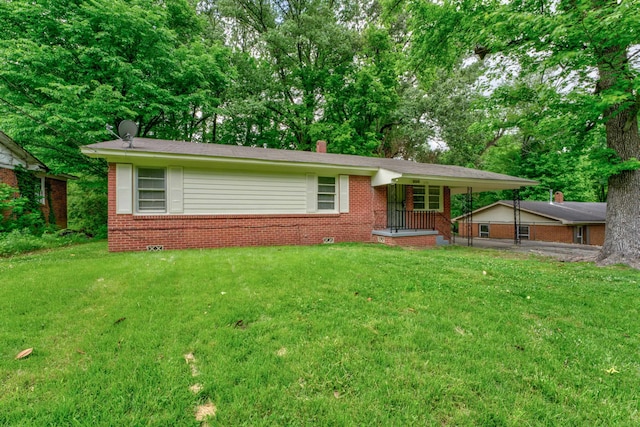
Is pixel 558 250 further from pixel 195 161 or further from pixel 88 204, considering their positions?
pixel 88 204

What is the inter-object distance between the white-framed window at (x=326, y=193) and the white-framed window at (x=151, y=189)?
4838 mm

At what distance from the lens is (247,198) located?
844 centimetres

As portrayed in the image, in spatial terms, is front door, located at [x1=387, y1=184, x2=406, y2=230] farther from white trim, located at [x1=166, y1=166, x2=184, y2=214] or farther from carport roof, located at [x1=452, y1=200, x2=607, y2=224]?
carport roof, located at [x1=452, y1=200, x2=607, y2=224]

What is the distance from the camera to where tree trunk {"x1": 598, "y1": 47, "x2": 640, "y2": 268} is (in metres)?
6.65

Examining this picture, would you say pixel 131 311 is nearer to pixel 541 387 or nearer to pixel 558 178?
pixel 541 387

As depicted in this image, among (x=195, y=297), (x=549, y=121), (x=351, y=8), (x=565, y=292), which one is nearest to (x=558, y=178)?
(x=549, y=121)

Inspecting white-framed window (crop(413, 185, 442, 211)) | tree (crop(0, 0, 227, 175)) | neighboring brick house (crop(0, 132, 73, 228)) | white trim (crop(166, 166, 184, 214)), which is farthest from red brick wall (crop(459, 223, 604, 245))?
neighboring brick house (crop(0, 132, 73, 228))

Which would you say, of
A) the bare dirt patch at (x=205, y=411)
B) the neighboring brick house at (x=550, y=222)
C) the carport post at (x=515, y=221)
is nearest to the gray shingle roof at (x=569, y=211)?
the neighboring brick house at (x=550, y=222)

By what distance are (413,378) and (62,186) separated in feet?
58.5

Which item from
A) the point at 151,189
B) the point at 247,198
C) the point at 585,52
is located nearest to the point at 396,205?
the point at 247,198

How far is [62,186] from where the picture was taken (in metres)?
13.3

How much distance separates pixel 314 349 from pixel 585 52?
8304 millimetres

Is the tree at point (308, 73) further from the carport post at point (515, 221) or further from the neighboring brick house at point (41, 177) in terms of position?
the neighboring brick house at point (41, 177)

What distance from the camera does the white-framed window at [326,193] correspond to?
955 centimetres
